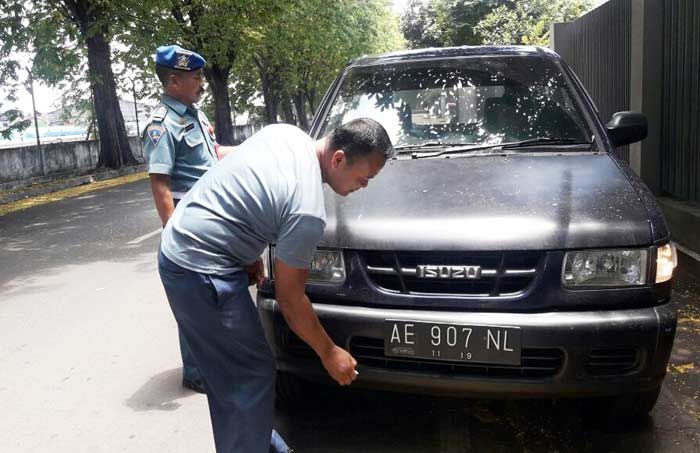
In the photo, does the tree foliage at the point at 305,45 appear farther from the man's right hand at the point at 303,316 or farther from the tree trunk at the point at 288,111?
the man's right hand at the point at 303,316

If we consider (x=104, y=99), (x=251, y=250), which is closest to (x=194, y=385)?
(x=251, y=250)

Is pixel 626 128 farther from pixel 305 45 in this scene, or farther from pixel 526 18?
pixel 305 45

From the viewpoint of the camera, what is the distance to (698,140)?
20.8ft

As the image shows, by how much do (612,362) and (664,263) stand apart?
468 mm

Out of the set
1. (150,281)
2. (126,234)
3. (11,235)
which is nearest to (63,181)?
(11,235)

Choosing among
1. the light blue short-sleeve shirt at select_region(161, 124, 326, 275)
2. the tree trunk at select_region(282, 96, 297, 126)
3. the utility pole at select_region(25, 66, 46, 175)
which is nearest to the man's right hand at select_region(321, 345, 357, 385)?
the light blue short-sleeve shirt at select_region(161, 124, 326, 275)

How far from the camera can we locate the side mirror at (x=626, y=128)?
153 inches

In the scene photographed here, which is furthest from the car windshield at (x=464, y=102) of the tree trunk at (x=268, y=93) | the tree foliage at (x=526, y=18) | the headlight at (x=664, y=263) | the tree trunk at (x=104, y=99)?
the tree trunk at (x=268, y=93)

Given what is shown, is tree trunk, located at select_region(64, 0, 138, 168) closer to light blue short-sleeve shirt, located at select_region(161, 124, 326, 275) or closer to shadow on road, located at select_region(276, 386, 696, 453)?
shadow on road, located at select_region(276, 386, 696, 453)

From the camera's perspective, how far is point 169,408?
357 cm

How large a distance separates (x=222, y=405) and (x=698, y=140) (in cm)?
563

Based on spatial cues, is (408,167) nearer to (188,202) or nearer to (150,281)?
(188,202)

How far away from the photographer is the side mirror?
3.88m

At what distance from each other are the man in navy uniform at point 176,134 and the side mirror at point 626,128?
2286 mm
